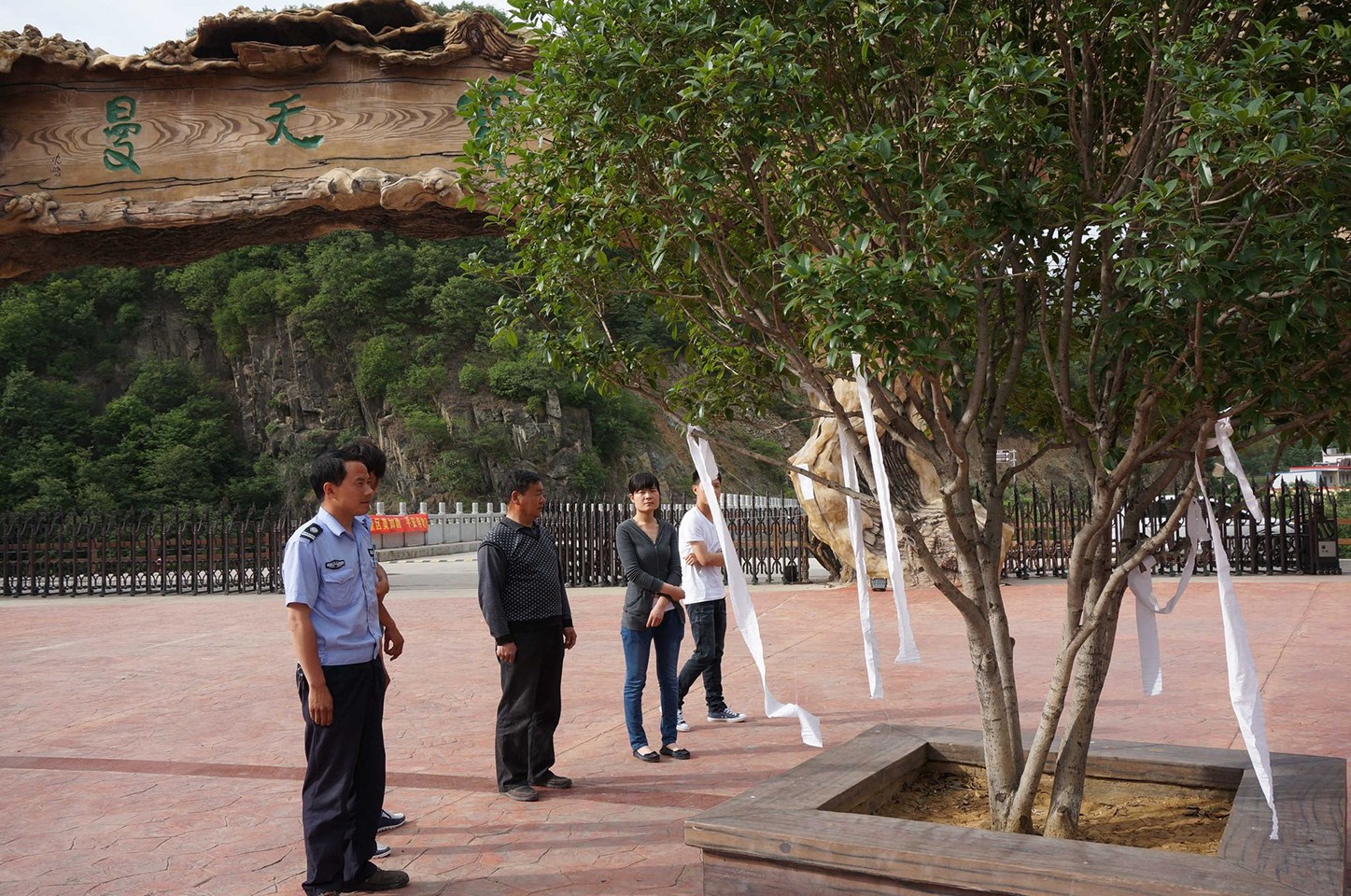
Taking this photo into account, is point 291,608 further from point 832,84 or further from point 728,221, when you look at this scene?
point 832,84

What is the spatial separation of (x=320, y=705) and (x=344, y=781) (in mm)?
297

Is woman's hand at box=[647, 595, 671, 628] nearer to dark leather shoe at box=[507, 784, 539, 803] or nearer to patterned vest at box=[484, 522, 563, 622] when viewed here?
patterned vest at box=[484, 522, 563, 622]

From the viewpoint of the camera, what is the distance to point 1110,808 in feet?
12.2

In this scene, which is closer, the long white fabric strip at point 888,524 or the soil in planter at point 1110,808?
the long white fabric strip at point 888,524

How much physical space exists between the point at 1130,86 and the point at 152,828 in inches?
187

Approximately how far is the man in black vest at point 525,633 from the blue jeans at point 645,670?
A: 53 centimetres

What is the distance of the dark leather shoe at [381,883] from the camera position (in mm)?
3668

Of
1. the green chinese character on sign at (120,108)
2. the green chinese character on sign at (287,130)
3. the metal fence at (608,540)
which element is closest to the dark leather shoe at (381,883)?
the green chinese character on sign at (287,130)

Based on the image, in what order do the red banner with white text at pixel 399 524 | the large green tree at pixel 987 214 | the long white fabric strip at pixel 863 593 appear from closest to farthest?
the large green tree at pixel 987 214
the long white fabric strip at pixel 863 593
the red banner with white text at pixel 399 524

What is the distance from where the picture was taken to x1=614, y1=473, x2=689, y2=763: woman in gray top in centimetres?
542

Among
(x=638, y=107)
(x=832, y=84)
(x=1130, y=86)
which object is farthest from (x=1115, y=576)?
(x=638, y=107)

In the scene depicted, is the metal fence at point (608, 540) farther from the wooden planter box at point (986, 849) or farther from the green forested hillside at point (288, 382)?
the green forested hillside at point (288, 382)

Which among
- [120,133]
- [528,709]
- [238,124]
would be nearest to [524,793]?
[528,709]

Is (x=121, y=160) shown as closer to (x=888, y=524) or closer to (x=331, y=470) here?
(x=331, y=470)
